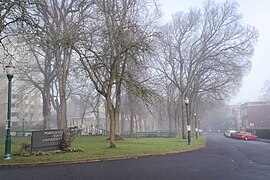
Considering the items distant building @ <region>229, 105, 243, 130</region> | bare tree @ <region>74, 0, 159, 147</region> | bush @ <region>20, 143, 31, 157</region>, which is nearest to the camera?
bush @ <region>20, 143, 31, 157</region>

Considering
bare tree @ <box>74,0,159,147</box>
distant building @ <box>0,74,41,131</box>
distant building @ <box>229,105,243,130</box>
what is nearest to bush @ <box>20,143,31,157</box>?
bare tree @ <box>74,0,159,147</box>

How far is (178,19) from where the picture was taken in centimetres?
4369

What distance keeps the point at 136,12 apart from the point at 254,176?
1853 cm

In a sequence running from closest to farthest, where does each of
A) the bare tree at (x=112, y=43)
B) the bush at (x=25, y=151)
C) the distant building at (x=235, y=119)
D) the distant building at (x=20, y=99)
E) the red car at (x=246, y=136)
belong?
the bush at (x=25, y=151)
the bare tree at (x=112, y=43)
the distant building at (x=20, y=99)
the red car at (x=246, y=136)
the distant building at (x=235, y=119)

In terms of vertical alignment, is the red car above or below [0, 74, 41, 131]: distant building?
below

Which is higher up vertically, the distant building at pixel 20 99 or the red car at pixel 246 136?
the distant building at pixel 20 99

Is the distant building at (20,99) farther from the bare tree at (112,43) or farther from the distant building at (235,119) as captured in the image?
the distant building at (235,119)

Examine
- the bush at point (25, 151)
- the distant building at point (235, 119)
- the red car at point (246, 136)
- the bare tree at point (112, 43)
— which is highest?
the bare tree at point (112, 43)

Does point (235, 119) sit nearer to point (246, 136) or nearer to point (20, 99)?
point (246, 136)

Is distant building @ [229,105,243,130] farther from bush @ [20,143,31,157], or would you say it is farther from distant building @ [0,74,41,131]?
bush @ [20,143,31,157]

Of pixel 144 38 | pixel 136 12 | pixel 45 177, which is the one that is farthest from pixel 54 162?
pixel 136 12

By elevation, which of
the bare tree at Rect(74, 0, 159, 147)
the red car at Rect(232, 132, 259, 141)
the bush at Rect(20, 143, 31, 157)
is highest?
the bare tree at Rect(74, 0, 159, 147)

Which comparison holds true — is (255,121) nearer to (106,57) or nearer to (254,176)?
(106,57)

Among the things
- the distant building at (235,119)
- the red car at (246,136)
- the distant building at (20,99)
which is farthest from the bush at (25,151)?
the distant building at (235,119)
